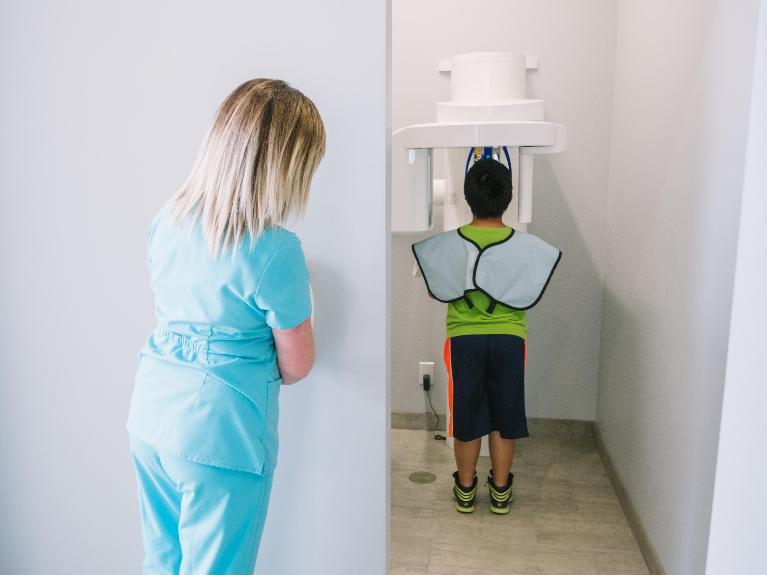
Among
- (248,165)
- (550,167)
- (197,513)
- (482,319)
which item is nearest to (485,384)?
(482,319)

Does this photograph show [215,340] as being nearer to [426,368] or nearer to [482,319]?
[482,319]

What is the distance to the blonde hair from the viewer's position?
1174 mm

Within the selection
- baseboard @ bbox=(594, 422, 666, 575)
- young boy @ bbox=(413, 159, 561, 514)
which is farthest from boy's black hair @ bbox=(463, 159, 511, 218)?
baseboard @ bbox=(594, 422, 666, 575)

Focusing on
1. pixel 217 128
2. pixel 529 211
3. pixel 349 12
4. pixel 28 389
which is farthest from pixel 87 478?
pixel 529 211

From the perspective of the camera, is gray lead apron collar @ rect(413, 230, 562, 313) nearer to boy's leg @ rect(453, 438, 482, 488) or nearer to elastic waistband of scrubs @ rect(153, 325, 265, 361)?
boy's leg @ rect(453, 438, 482, 488)

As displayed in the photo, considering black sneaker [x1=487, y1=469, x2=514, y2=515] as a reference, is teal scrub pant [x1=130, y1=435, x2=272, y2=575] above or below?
above

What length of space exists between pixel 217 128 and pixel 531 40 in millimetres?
2022

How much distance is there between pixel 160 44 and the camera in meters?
1.48

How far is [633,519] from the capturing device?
7.66ft

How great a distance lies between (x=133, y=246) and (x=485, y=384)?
4.45 ft

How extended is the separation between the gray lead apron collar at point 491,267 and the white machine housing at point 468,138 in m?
0.11

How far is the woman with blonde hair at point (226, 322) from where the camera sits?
1185mm

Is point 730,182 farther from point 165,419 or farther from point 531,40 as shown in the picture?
point 531,40

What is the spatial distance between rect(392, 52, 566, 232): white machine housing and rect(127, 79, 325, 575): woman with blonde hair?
889mm
